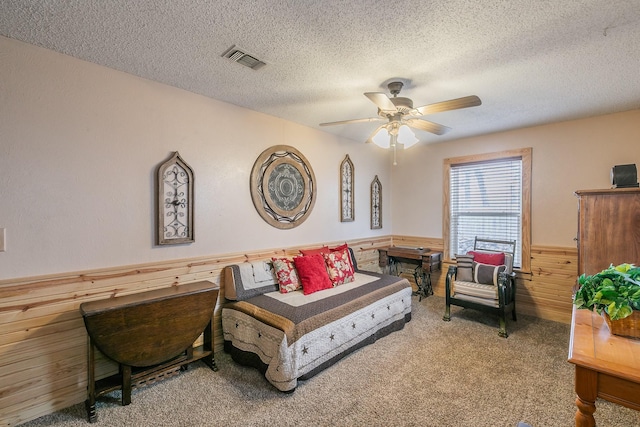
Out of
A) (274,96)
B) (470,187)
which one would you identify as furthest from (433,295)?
(274,96)

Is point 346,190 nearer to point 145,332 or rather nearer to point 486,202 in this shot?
point 486,202

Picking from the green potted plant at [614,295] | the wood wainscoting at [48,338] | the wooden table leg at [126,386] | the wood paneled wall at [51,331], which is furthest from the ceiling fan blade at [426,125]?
the wooden table leg at [126,386]

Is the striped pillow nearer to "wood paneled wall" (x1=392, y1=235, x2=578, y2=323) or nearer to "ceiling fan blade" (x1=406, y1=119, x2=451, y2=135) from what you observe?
"wood paneled wall" (x1=392, y1=235, x2=578, y2=323)

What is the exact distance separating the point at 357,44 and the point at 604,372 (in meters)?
2.01

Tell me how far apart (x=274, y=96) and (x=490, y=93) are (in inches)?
77.2

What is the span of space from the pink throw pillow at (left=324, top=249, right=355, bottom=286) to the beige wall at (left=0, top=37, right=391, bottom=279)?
0.75 m

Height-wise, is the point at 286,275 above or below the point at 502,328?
above

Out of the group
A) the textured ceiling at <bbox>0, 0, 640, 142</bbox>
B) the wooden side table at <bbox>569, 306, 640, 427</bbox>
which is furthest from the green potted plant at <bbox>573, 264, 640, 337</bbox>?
the textured ceiling at <bbox>0, 0, 640, 142</bbox>

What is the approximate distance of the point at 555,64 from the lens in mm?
2088

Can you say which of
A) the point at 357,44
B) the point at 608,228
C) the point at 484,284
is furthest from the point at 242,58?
the point at 484,284

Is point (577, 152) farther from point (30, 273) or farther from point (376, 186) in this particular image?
point (30, 273)

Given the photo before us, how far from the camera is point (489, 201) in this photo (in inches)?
158

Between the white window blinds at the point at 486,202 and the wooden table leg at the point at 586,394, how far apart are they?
3.02 m

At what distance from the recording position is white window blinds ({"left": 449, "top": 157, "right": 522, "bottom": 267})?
3.78 meters
